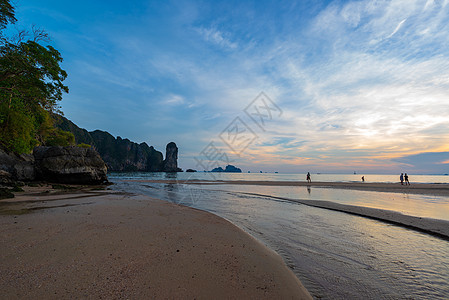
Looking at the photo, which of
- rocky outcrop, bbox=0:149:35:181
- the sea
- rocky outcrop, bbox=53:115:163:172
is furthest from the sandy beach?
rocky outcrop, bbox=53:115:163:172

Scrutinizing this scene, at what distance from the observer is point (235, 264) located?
3979mm

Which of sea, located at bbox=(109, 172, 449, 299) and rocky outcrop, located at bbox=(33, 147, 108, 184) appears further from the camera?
rocky outcrop, located at bbox=(33, 147, 108, 184)

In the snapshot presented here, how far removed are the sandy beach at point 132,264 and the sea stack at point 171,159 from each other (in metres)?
184

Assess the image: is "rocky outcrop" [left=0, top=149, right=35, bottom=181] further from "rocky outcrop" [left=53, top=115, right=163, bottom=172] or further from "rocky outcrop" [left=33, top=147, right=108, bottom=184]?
"rocky outcrop" [left=53, top=115, right=163, bottom=172]

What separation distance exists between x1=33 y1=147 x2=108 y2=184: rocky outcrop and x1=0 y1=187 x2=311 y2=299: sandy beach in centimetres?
2253

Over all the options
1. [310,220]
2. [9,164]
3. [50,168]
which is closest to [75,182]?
[50,168]

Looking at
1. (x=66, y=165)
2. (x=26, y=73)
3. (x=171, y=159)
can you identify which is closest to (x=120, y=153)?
(x=171, y=159)

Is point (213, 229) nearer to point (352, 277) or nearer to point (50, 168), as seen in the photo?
point (352, 277)

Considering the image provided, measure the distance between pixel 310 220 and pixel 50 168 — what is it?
29.8m

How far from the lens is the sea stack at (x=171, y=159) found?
18362 centimetres

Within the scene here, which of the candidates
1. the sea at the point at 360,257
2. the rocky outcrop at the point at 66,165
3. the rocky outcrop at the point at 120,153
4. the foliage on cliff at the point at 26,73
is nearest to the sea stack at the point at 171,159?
the rocky outcrop at the point at 120,153

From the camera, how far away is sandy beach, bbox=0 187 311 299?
8.81 ft

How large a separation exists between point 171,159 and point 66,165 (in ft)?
538

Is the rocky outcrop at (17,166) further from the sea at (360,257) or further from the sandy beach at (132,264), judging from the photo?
the sea at (360,257)
